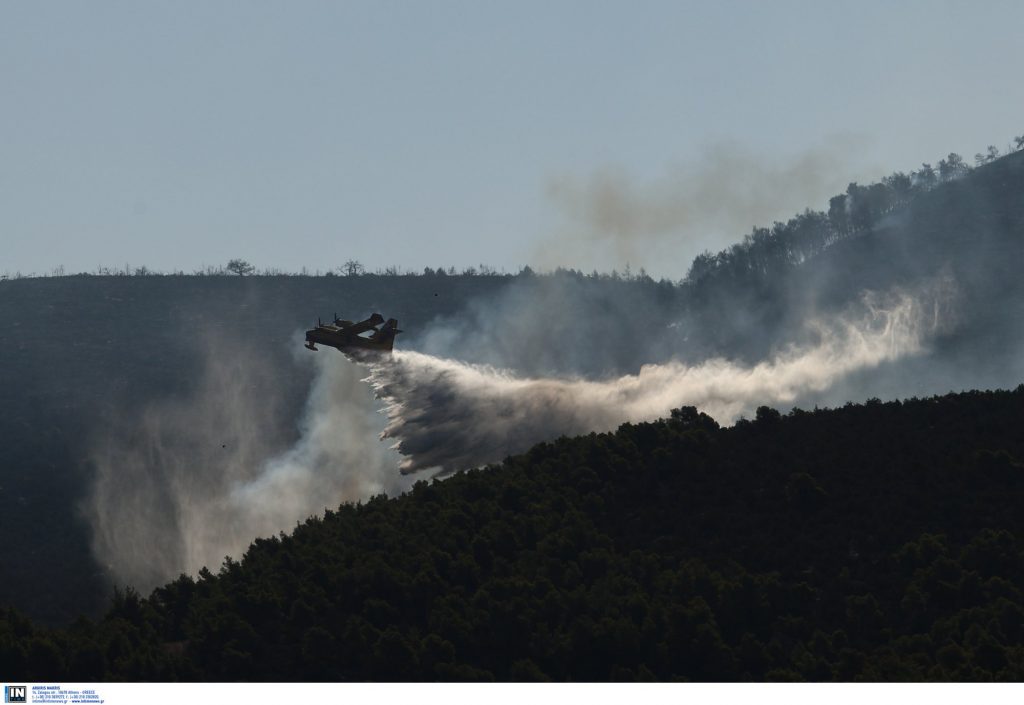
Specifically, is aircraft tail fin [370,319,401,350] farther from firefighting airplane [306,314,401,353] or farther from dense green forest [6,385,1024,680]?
dense green forest [6,385,1024,680]

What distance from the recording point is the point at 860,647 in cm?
8212

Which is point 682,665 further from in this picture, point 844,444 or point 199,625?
point 844,444

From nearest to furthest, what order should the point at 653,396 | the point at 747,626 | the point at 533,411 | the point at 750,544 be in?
1. the point at 747,626
2. the point at 750,544
3. the point at 533,411
4. the point at 653,396

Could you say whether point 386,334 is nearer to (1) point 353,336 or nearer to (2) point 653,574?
(1) point 353,336

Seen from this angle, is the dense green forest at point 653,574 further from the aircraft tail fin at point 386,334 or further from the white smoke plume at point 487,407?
the white smoke plume at point 487,407

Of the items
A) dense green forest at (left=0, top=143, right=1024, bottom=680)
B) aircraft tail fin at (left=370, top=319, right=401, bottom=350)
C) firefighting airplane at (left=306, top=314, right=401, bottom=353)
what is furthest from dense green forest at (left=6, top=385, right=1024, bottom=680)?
aircraft tail fin at (left=370, top=319, right=401, bottom=350)

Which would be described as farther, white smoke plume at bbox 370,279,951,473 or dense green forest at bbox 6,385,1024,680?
white smoke plume at bbox 370,279,951,473

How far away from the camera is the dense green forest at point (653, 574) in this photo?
8100cm

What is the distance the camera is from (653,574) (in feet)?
312

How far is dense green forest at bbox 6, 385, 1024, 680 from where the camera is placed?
81000 millimetres

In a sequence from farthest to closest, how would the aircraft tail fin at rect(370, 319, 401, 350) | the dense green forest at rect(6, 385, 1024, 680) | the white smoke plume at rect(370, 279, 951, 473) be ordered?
the white smoke plume at rect(370, 279, 951, 473), the aircraft tail fin at rect(370, 319, 401, 350), the dense green forest at rect(6, 385, 1024, 680)

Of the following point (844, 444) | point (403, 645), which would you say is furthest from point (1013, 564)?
point (403, 645)

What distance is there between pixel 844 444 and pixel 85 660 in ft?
182

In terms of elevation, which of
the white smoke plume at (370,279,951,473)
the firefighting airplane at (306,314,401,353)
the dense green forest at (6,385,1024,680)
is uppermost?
the firefighting airplane at (306,314,401,353)
